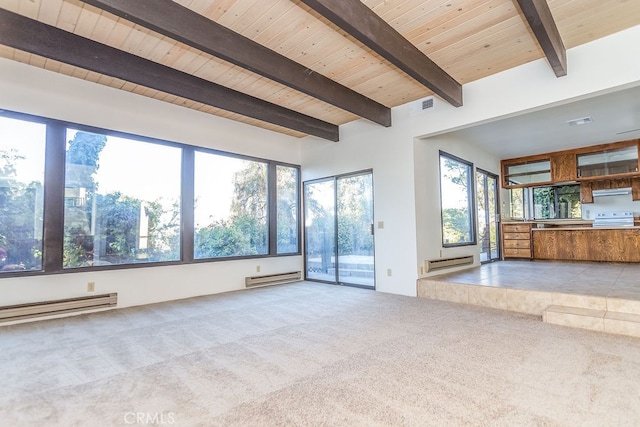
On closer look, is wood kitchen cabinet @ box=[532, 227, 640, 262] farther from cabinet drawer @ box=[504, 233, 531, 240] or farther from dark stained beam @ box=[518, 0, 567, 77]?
dark stained beam @ box=[518, 0, 567, 77]

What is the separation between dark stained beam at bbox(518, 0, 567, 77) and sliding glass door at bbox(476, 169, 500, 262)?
368 cm

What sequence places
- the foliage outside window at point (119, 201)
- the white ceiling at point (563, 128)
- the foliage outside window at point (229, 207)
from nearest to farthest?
the foliage outside window at point (119, 201)
the white ceiling at point (563, 128)
the foliage outside window at point (229, 207)

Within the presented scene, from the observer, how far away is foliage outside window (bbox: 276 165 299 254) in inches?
239

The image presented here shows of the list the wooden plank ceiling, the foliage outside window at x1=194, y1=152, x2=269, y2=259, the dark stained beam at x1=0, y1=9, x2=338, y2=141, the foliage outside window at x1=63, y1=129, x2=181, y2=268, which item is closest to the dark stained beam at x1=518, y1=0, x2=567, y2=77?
the wooden plank ceiling

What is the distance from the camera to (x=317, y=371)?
2.24 metres

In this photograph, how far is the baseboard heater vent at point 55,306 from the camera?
134 inches

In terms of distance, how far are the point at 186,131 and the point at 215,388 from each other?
12.8ft

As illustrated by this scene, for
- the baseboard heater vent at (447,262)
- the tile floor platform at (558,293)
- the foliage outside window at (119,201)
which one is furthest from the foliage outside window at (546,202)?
the foliage outside window at (119,201)

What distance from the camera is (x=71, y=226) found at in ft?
12.7

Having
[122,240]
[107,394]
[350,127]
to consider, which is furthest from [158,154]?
[107,394]

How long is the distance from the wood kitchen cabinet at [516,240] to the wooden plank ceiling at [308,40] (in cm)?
466

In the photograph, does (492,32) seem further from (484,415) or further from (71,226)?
(71,226)

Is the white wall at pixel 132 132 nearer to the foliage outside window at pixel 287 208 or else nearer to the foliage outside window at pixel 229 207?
the foliage outside window at pixel 229 207

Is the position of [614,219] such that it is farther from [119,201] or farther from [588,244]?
[119,201]
